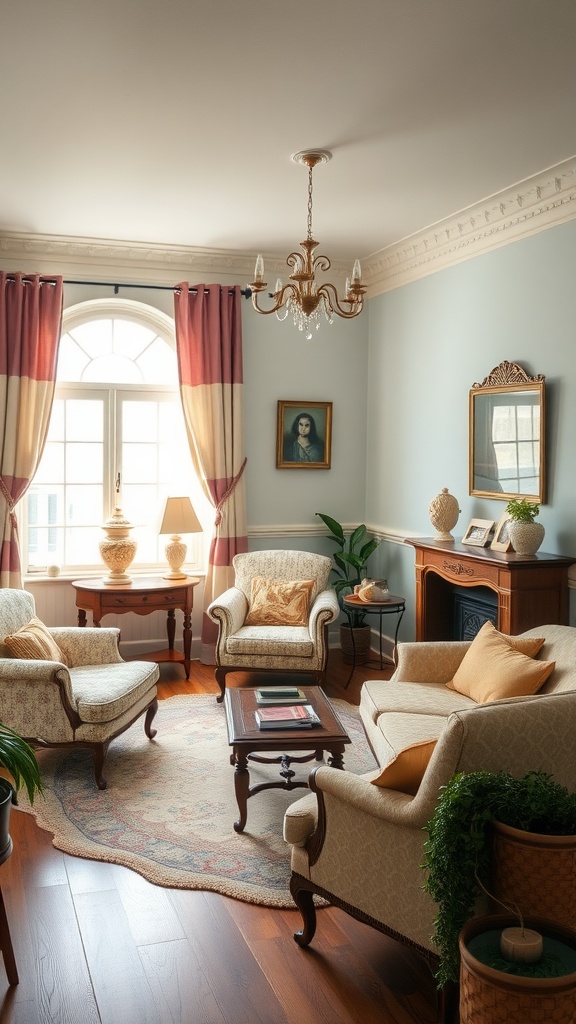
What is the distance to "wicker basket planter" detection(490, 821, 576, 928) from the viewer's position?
2.00 meters

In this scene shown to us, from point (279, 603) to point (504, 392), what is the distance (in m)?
1.96

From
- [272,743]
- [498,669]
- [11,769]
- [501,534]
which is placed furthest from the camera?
[501,534]

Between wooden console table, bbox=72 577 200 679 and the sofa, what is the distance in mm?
3035

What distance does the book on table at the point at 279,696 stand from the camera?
3.83 m

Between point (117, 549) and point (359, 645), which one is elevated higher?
point (117, 549)

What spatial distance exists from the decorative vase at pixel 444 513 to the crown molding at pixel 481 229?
59.2 inches

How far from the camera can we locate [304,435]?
6.50 meters

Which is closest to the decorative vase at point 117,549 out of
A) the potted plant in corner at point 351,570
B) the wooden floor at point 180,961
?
the potted plant in corner at point 351,570

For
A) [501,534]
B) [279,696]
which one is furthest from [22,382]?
[501,534]

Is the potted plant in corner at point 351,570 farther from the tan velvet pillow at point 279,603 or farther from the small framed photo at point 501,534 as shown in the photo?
the small framed photo at point 501,534

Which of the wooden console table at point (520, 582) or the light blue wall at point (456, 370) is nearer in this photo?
the wooden console table at point (520, 582)

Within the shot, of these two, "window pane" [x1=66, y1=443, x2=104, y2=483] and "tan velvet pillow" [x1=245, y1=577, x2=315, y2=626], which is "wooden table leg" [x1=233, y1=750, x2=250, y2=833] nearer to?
"tan velvet pillow" [x1=245, y1=577, x2=315, y2=626]

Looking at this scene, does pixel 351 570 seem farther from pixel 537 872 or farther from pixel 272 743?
pixel 537 872

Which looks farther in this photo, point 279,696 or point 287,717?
point 279,696
